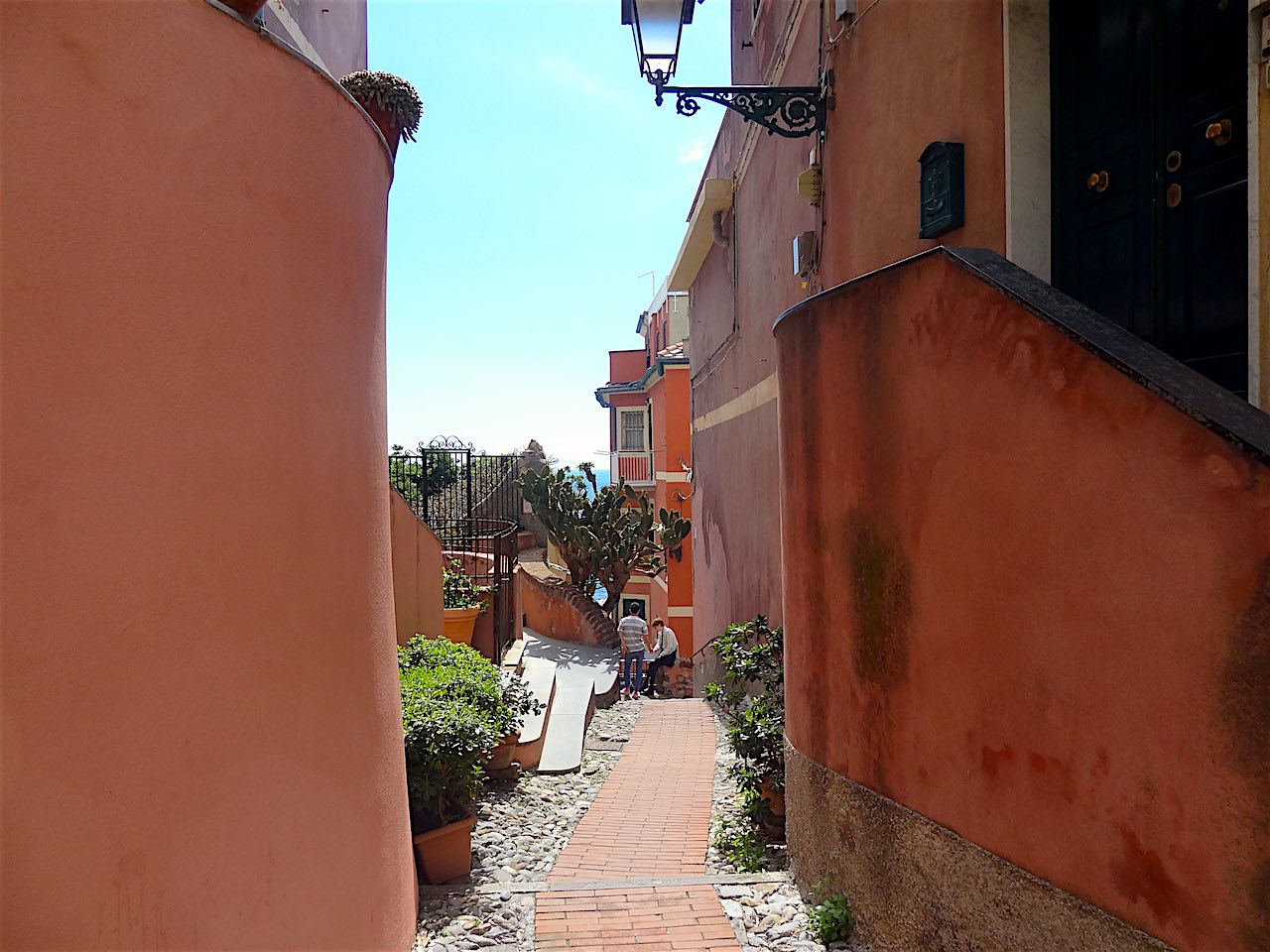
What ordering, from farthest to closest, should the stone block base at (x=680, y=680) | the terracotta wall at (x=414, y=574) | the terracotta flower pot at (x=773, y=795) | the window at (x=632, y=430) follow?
the window at (x=632, y=430) < the stone block base at (x=680, y=680) < the terracotta wall at (x=414, y=574) < the terracotta flower pot at (x=773, y=795)

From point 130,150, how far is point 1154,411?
284 centimetres

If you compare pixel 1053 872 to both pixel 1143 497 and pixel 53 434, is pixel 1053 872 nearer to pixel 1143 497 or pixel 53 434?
pixel 1143 497

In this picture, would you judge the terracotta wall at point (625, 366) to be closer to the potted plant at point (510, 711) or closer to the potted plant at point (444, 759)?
the potted plant at point (510, 711)

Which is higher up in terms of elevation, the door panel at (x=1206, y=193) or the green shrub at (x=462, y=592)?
the door panel at (x=1206, y=193)

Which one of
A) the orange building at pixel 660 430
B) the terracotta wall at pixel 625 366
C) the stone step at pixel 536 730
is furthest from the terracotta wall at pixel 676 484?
the stone step at pixel 536 730

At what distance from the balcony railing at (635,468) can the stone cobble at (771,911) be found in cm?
2224

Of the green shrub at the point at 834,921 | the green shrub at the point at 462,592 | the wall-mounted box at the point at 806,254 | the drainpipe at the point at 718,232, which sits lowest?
the green shrub at the point at 834,921

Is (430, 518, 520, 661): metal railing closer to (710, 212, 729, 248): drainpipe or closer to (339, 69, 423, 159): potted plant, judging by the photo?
(710, 212, 729, 248): drainpipe

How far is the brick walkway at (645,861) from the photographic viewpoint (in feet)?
14.0

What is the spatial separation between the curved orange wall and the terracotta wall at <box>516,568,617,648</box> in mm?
13028

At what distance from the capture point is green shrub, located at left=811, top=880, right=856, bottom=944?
4.04m

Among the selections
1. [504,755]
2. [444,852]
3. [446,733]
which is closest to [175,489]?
[446,733]

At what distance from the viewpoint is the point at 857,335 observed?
382 centimetres

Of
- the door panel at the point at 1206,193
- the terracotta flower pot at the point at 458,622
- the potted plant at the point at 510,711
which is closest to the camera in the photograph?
the door panel at the point at 1206,193
